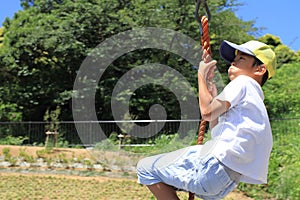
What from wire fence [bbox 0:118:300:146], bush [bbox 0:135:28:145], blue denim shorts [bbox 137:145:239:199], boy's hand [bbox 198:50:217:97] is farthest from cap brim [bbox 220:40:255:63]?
bush [bbox 0:135:28:145]

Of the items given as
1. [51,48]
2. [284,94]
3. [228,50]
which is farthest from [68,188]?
[284,94]

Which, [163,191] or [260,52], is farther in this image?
[260,52]

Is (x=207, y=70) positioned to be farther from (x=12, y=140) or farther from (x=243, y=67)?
(x=12, y=140)

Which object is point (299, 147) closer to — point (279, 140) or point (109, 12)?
point (279, 140)

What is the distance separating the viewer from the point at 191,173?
2.18 metres

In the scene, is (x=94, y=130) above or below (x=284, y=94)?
below

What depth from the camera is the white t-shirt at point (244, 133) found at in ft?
6.86

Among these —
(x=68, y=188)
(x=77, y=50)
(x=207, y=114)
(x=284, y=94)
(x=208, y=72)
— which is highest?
(x=77, y=50)

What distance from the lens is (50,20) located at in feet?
48.6

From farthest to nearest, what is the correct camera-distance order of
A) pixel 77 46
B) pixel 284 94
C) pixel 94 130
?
pixel 77 46, pixel 284 94, pixel 94 130

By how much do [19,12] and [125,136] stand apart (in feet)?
23.8

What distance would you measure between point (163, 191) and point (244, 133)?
52 centimetres

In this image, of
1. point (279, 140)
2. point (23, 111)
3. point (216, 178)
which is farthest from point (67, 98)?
point (216, 178)

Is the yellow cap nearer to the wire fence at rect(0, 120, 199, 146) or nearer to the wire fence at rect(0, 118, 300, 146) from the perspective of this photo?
the wire fence at rect(0, 118, 300, 146)
